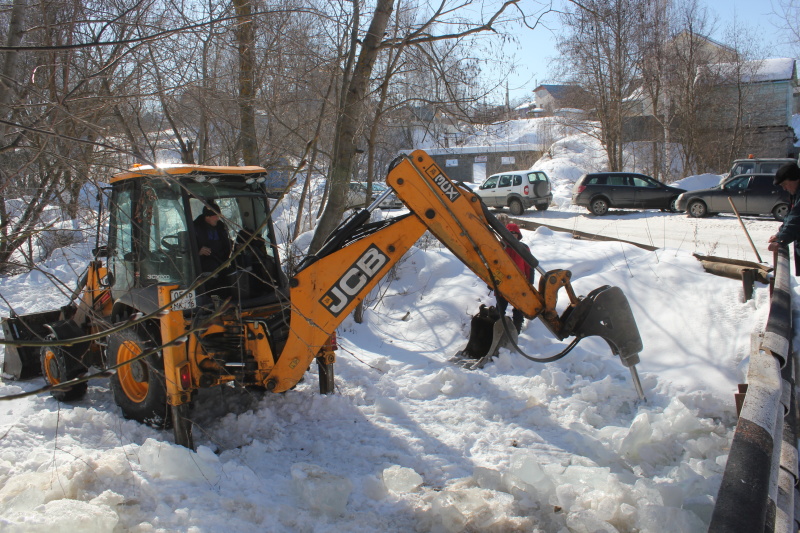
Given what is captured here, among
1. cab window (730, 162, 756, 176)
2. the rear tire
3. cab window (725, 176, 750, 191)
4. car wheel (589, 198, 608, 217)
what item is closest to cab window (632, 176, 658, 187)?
car wheel (589, 198, 608, 217)

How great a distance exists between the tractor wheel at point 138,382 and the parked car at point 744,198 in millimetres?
17578

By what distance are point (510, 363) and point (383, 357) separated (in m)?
1.56

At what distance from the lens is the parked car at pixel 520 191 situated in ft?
74.2

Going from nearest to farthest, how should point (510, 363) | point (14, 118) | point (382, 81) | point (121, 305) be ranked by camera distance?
point (121, 305), point (14, 118), point (510, 363), point (382, 81)

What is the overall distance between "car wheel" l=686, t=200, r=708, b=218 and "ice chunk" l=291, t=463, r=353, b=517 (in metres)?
18.0

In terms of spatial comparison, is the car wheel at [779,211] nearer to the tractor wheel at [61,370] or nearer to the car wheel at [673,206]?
the car wheel at [673,206]

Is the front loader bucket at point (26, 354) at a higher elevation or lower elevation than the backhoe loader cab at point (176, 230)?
lower

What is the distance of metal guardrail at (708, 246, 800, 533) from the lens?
1966 millimetres

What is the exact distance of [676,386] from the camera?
580 cm

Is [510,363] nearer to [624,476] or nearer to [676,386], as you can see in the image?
[676,386]

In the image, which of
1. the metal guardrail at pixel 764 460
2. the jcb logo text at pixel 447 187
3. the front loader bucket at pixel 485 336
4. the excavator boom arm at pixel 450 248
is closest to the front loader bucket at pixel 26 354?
the excavator boom arm at pixel 450 248

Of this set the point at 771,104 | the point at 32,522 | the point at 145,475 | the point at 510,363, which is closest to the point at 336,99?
the point at 510,363

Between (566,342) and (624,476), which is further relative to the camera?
(566,342)

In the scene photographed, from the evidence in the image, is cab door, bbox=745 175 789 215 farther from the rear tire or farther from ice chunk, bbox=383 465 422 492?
ice chunk, bbox=383 465 422 492
